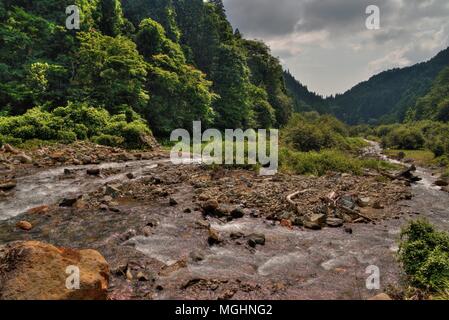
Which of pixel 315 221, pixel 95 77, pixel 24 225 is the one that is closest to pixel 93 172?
pixel 24 225

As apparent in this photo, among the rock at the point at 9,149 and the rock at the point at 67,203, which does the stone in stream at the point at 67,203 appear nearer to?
the rock at the point at 67,203

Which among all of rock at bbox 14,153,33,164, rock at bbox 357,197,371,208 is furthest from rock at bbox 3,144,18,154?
rock at bbox 357,197,371,208

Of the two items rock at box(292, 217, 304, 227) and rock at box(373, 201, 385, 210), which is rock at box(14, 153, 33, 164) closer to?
rock at box(292, 217, 304, 227)

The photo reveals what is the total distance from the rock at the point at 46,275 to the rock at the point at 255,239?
474cm

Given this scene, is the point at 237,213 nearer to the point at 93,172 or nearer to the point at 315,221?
the point at 315,221

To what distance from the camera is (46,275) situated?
228 inches

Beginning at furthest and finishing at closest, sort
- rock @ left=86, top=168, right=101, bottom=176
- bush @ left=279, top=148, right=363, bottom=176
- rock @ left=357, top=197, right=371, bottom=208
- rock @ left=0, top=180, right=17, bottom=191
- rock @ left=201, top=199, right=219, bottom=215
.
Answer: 1. bush @ left=279, top=148, right=363, bottom=176
2. rock @ left=86, top=168, right=101, bottom=176
3. rock @ left=357, top=197, right=371, bottom=208
4. rock @ left=0, top=180, right=17, bottom=191
5. rock @ left=201, top=199, right=219, bottom=215

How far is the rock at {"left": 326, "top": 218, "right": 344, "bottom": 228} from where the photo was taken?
12.5 meters

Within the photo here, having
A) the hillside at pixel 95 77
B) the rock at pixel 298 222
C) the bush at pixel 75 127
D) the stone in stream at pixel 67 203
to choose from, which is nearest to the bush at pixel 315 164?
the rock at pixel 298 222

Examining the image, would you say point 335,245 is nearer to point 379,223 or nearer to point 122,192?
point 379,223

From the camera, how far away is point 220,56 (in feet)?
179

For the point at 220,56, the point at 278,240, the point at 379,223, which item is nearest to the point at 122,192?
the point at 278,240

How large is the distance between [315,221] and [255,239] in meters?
3.22

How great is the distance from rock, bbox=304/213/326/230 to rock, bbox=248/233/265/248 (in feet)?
8.26
